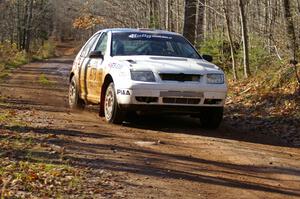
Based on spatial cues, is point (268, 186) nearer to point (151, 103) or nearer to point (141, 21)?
point (151, 103)

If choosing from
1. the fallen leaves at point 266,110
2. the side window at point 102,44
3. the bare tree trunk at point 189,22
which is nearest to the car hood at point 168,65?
the side window at point 102,44

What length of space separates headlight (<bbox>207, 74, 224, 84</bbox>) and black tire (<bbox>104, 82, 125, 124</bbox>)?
1455mm

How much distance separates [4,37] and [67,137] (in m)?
62.5

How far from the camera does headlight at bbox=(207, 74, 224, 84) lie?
28.9 ft

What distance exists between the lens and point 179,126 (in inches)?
370

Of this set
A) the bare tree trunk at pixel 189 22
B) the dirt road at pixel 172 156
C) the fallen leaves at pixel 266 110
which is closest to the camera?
the dirt road at pixel 172 156

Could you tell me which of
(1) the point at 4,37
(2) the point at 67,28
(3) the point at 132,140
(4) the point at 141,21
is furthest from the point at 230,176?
(2) the point at 67,28

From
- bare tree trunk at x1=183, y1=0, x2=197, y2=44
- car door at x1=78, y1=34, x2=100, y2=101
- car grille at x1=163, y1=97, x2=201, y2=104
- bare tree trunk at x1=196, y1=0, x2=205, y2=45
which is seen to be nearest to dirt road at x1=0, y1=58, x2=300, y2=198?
car grille at x1=163, y1=97, x2=201, y2=104

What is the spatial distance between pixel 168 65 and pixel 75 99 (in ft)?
10.9

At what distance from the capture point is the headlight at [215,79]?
880cm

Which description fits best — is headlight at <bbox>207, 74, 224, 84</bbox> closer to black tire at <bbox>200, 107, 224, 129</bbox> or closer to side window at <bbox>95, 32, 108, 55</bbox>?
black tire at <bbox>200, 107, 224, 129</bbox>

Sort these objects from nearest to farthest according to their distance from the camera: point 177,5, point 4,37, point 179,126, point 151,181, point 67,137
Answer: point 151,181 < point 67,137 < point 179,126 < point 177,5 < point 4,37

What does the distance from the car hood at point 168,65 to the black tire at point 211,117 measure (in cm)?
61

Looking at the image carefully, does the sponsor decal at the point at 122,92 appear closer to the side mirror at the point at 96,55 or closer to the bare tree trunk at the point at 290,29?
the side mirror at the point at 96,55
